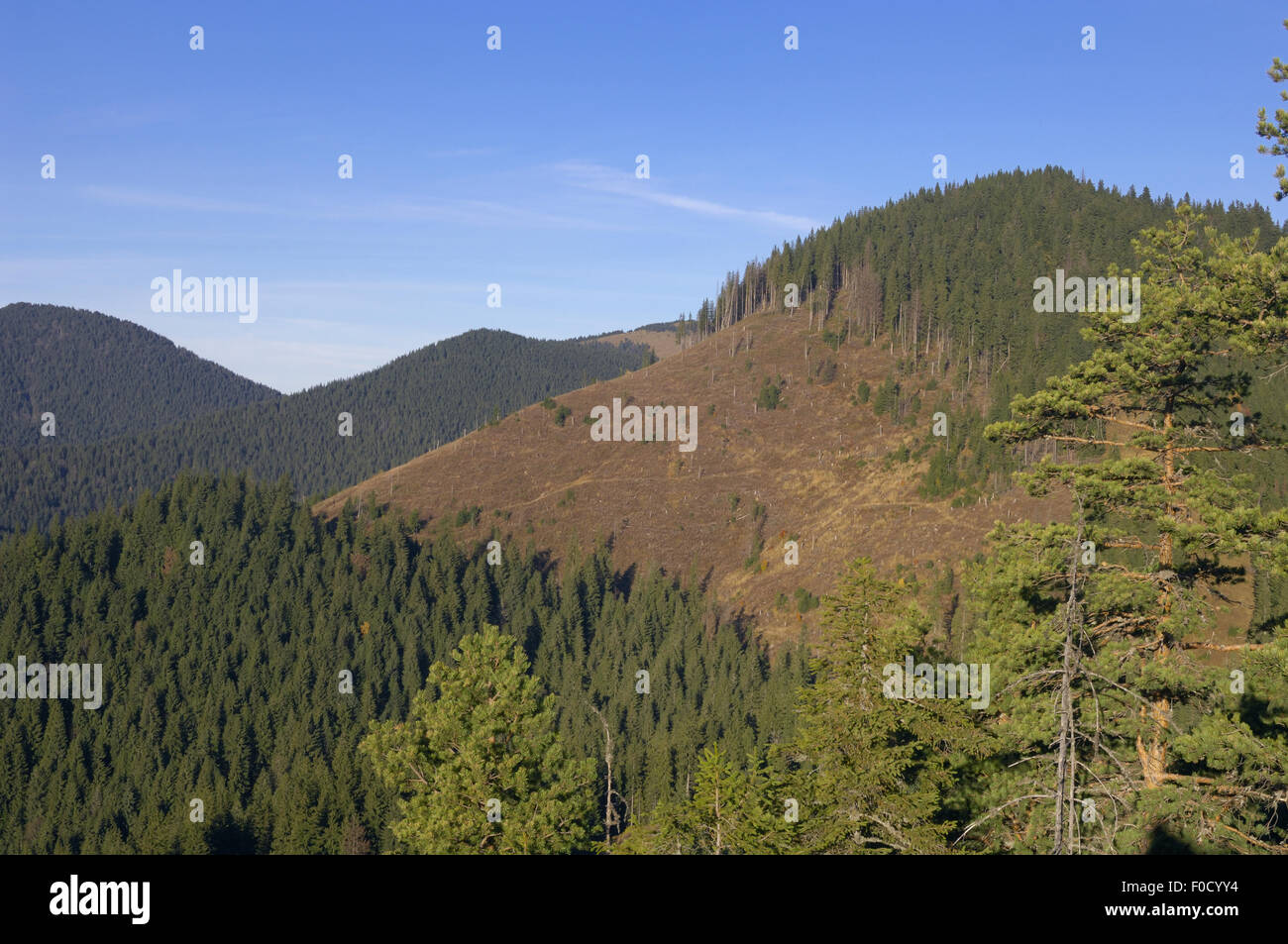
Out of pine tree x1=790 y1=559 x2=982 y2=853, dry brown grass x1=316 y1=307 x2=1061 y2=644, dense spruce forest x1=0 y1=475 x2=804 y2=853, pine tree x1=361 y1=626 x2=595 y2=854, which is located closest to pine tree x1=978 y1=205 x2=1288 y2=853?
pine tree x1=790 y1=559 x2=982 y2=853

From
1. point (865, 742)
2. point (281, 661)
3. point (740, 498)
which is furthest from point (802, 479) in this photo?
point (865, 742)

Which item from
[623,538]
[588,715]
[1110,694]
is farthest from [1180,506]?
[623,538]

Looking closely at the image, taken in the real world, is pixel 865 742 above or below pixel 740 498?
below

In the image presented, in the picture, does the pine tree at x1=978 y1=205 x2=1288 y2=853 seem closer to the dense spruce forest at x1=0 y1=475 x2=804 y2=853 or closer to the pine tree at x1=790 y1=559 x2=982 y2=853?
the pine tree at x1=790 y1=559 x2=982 y2=853

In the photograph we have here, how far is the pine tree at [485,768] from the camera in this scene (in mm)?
28328

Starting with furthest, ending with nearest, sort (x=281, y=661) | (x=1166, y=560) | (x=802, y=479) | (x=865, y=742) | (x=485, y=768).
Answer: (x=802, y=479) → (x=281, y=661) → (x=485, y=768) → (x=1166, y=560) → (x=865, y=742)

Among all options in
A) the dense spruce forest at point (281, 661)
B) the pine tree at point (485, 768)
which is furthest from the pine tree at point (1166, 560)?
the dense spruce forest at point (281, 661)

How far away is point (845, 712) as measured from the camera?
22188 mm

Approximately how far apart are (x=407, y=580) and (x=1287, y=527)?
153417 mm

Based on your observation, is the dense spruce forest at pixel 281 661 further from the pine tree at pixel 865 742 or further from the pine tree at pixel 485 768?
the pine tree at pixel 865 742

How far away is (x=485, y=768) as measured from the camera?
29047mm

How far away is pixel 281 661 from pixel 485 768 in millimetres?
122335

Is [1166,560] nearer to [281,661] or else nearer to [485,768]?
[485,768]
